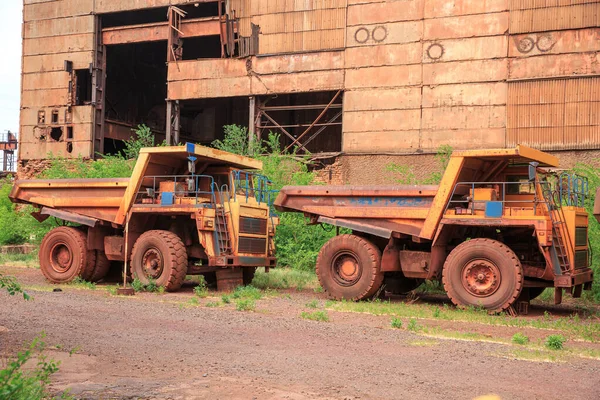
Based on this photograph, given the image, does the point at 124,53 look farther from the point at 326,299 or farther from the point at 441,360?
the point at 441,360

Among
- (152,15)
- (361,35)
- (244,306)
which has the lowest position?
(244,306)

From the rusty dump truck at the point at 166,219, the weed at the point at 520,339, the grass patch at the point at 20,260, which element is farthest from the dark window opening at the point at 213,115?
the weed at the point at 520,339

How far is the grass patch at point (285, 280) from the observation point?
58.9ft

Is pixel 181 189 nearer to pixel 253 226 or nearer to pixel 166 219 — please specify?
pixel 166 219

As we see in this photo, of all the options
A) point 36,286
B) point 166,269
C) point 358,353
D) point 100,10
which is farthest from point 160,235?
point 100,10

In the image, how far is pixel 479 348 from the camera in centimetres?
944

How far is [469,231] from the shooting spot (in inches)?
577

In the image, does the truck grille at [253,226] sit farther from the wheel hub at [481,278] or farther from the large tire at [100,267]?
the wheel hub at [481,278]

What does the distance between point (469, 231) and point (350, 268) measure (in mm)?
2430

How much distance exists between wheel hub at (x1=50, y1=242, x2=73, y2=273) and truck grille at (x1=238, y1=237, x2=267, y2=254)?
4370 millimetres

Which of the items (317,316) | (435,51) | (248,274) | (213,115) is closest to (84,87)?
(213,115)

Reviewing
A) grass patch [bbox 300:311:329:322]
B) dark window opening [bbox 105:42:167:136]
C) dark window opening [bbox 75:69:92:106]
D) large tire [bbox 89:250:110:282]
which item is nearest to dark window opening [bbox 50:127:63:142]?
dark window opening [bbox 75:69:92:106]

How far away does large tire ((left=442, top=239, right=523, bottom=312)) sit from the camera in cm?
1298

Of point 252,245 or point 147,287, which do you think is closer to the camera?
point 147,287
